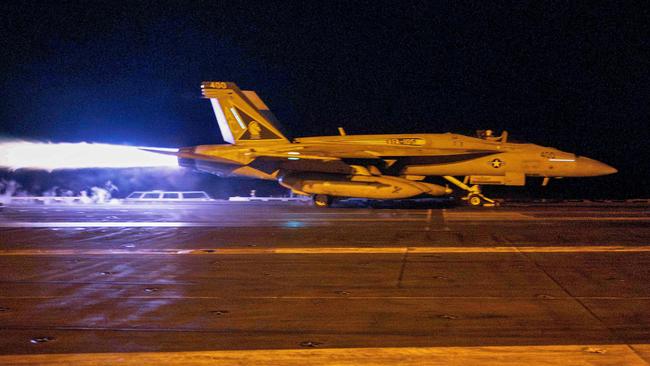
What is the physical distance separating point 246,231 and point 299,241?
2110 mm

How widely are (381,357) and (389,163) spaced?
18.9 m

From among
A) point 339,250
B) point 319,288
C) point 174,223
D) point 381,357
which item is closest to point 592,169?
point 339,250

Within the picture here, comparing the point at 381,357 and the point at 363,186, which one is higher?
the point at 363,186

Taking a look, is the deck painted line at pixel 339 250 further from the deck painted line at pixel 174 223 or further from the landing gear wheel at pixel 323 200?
the landing gear wheel at pixel 323 200

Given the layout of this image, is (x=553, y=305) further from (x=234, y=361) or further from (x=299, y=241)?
(x=299, y=241)

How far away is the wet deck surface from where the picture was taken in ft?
17.4

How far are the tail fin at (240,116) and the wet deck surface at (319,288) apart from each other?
1192 cm

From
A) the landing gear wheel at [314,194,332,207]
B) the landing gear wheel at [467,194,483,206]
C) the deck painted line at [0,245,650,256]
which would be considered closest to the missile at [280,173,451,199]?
the landing gear wheel at [314,194,332,207]

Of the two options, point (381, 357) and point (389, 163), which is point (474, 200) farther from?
point (381, 357)

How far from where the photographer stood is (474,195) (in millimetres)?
23484

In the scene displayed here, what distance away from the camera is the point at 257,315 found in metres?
6.06

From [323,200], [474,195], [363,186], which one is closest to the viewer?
[363,186]

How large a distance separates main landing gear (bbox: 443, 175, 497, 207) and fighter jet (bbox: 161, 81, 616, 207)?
0.13 ft

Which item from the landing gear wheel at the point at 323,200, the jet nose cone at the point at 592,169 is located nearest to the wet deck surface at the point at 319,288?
the landing gear wheel at the point at 323,200
